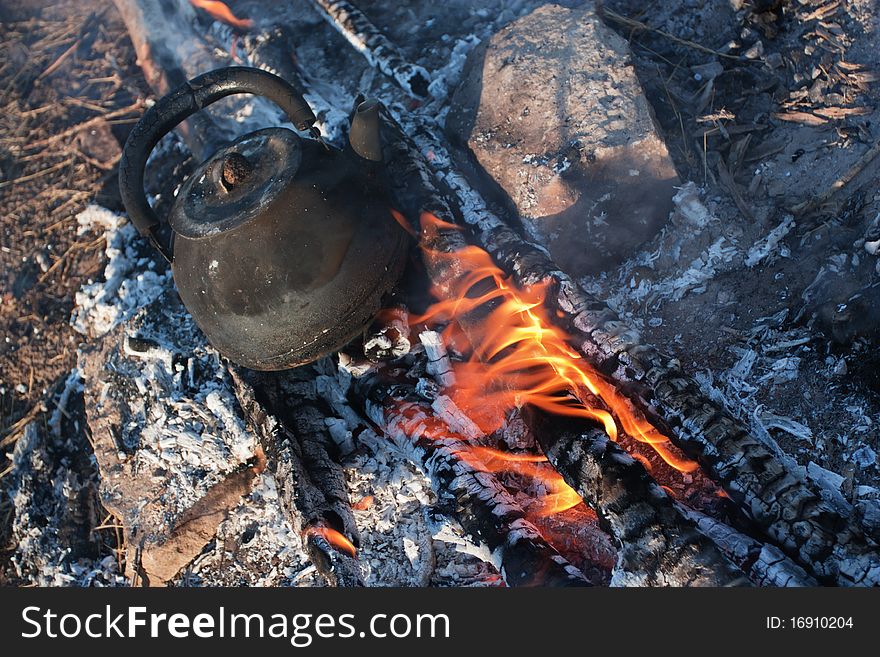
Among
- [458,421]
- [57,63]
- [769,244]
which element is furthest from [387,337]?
[57,63]

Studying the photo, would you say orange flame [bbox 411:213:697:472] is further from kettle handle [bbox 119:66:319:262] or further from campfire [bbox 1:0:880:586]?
kettle handle [bbox 119:66:319:262]

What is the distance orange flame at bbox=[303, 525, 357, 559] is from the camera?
2885 millimetres

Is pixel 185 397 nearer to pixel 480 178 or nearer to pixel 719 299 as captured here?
pixel 480 178

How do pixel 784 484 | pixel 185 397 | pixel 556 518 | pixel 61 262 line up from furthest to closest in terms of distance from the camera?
pixel 61 262
pixel 185 397
pixel 556 518
pixel 784 484

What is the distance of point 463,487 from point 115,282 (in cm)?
309

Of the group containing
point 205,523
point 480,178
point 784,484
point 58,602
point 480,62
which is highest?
point 480,62

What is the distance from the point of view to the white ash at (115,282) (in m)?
4.32

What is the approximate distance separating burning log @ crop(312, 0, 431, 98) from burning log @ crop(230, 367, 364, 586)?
7.63 ft

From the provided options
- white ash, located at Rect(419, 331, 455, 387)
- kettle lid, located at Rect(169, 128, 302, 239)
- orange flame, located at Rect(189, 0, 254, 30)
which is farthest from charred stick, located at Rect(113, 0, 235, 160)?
white ash, located at Rect(419, 331, 455, 387)

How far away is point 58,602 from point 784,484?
11.1ft

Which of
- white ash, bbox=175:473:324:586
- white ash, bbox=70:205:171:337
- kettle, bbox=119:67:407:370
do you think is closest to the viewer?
kettle, bbox=119:67:407:370

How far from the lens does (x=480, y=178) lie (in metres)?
3.97

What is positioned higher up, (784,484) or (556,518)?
(784,484)

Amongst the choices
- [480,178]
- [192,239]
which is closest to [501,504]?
[192,239]
